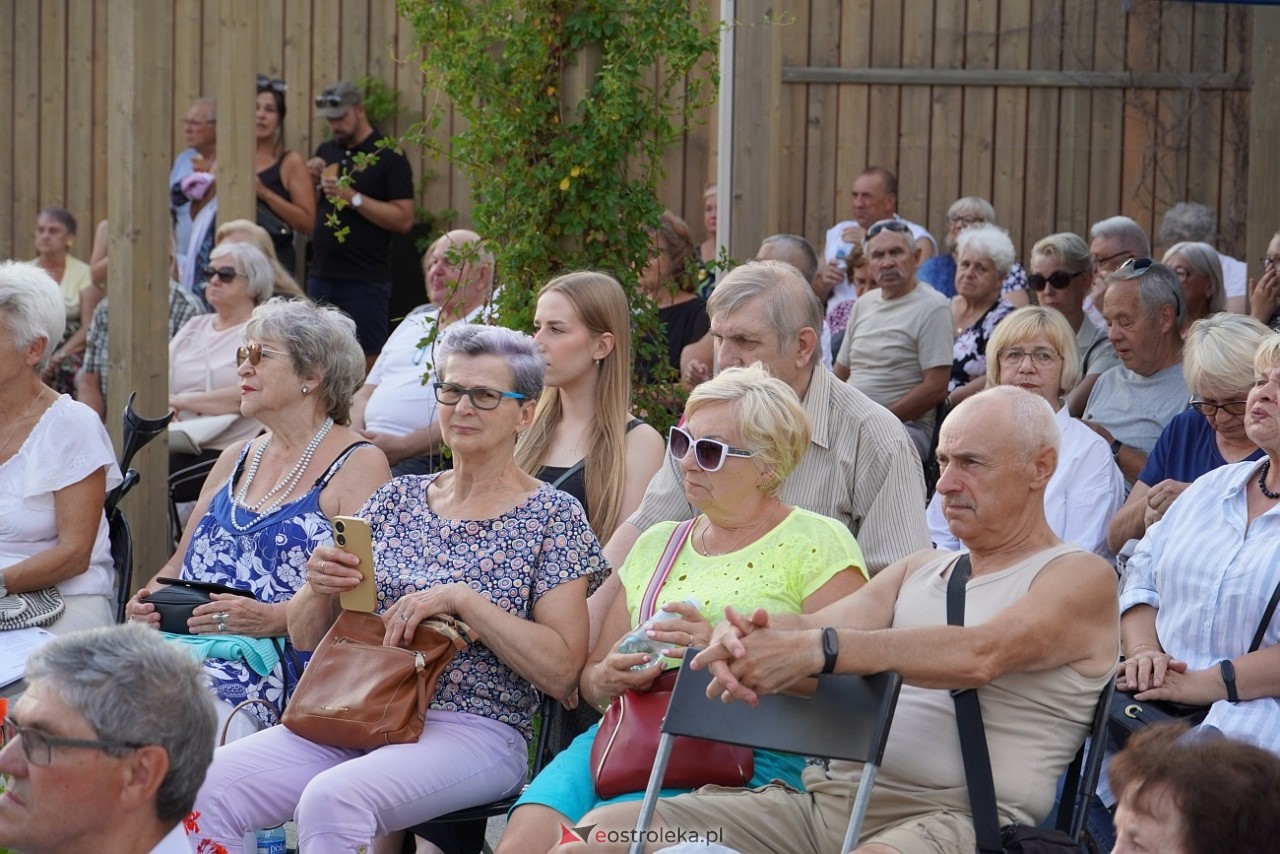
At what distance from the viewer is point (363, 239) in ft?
29.2

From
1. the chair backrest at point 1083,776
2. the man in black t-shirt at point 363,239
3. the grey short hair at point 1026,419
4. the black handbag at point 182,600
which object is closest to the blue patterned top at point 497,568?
the black handbag at point 182,600

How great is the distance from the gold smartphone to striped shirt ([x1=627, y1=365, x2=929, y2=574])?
0.76 meters

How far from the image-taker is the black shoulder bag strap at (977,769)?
10.1ft

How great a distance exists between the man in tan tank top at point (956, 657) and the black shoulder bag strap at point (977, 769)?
53mm

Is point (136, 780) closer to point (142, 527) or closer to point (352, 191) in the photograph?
point (142, 527)

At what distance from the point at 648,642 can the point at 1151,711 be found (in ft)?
4.22

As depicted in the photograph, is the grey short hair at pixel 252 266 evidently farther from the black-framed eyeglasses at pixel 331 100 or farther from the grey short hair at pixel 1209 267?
the grey short hair at pixel 1209 267

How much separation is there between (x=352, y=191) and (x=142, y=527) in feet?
10.4

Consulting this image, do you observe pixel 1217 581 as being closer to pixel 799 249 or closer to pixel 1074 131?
pixel 799 249

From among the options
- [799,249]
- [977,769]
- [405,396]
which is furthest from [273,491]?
[799,249]

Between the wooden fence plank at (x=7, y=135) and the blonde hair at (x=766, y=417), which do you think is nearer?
the blonde hair at (x=766, y=417)

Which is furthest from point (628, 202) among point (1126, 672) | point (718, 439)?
point (1126, 672)

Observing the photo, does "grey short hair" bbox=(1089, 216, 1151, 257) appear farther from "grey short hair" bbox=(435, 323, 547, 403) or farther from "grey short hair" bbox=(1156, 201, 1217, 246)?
"grey short hair" bbox=(435, 323, 547, 403)

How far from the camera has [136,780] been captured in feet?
8.12
